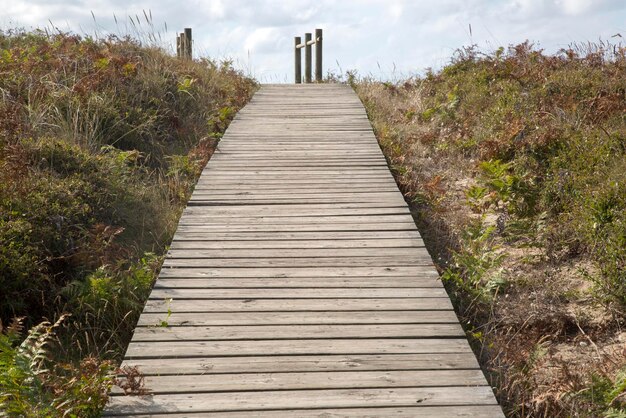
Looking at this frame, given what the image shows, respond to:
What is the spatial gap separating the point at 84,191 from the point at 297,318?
3074 millimetres

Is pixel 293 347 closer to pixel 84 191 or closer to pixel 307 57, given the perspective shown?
pixel 84 191

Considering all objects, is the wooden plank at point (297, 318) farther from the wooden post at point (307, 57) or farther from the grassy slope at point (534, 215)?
the wooden post at point (307, 57)

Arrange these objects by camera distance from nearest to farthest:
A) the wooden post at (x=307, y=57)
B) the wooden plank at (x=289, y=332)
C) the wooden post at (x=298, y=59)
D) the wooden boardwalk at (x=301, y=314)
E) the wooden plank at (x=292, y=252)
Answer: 1. the wooden boardwalk at (x=301, y=314)
2. the wooden plank at (x=289, y=332)
3. the wooden plank at (x=292, y=252)
4. the wooden post at (x=307, y=57)
5. the wooden post at (x=298, y=59)

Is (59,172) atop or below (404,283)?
atop

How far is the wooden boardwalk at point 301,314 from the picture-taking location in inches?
149

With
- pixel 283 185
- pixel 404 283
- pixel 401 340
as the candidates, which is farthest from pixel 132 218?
pixel 401 340

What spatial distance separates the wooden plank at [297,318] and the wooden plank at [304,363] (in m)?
0.43

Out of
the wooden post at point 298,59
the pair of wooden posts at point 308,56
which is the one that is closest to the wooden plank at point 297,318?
the pair of wooden posts at point 308,56

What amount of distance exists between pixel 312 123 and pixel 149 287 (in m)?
5.95

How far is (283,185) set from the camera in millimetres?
7625

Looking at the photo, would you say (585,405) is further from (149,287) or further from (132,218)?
(132,218)

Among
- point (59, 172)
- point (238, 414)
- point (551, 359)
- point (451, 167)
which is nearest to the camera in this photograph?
point (238, 414)

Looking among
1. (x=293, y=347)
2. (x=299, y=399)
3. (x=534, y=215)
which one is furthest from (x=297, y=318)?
(x=534, y=215)

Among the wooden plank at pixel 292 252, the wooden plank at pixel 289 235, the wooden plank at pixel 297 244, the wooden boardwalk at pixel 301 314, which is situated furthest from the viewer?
the wooden plank at pixel 289 235
